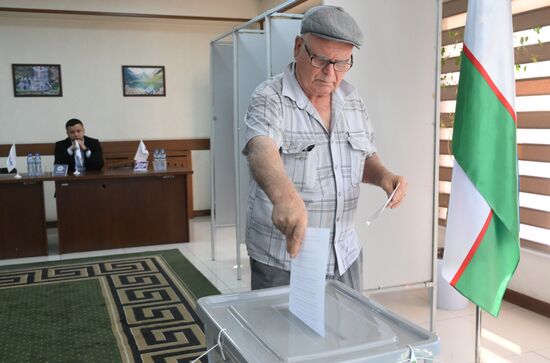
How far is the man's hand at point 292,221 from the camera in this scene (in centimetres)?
101

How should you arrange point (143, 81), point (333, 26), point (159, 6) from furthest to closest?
point (143, 81) < point (159, 6) < point (333, 26)

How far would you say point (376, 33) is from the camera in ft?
9.36

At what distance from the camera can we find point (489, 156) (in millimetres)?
1956

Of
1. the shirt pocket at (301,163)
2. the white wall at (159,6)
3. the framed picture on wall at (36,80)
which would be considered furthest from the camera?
the framed picture on wall at (36,80)

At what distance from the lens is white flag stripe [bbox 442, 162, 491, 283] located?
196 centimetres

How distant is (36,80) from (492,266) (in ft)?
20.4

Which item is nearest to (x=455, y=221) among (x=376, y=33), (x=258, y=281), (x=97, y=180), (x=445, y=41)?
(x=258, y=281)

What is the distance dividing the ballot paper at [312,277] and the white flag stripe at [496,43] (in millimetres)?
1271

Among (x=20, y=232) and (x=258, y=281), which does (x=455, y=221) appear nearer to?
(x=258, y=281)

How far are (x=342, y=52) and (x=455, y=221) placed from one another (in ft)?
3.15

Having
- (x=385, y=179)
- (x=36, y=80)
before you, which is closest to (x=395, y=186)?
(x=385, y=179)

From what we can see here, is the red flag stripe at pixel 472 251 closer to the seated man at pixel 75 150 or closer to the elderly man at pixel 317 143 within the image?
the elderly man at pixel 317 143

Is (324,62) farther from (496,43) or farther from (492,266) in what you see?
(492,266)

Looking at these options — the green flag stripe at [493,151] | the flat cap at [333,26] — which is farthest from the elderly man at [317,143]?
the green flag stripe at [493,151]
